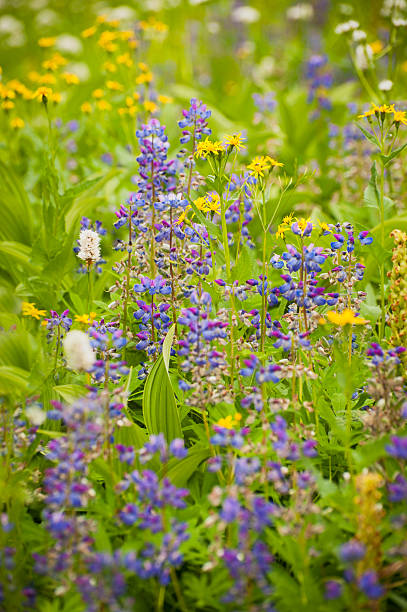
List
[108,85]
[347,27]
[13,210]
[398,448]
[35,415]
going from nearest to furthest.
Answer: [398,448]
[35,415]
[13,210]
[347,27]
[108,85]

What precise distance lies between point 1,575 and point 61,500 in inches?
10.2

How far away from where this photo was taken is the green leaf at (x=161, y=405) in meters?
1.98

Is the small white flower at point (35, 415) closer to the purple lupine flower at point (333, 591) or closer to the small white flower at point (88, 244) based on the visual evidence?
the small white flower at point (88, 244)

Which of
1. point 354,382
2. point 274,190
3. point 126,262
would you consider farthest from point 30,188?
point 354,382

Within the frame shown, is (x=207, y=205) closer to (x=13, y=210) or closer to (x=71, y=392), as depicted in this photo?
(x=71, y=392)

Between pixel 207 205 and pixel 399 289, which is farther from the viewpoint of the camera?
pixel 207 205

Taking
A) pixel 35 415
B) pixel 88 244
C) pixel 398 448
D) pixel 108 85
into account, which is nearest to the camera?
pixel 398 448

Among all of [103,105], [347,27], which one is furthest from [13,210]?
[347,27]

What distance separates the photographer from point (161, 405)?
2.00 m

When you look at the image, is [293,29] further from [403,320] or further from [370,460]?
[370,460]

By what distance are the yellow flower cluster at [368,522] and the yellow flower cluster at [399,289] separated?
70cm

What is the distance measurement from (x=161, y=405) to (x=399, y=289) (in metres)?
0.87

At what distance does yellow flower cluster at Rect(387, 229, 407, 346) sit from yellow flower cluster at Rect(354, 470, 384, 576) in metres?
0.70

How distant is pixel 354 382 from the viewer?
78.1 inches
